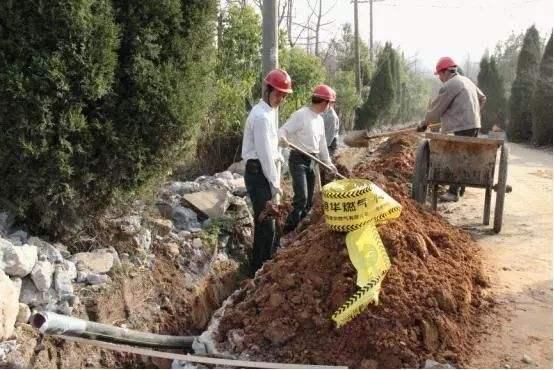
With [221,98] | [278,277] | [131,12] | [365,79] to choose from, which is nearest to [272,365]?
[278,277]

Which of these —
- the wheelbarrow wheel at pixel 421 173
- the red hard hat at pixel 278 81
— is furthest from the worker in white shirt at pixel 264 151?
the wheelbarrow wheel at pixel 421 173

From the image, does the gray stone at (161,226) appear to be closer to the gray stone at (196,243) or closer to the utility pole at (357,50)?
the gray stone at (196,243)

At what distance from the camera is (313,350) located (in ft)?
13.2

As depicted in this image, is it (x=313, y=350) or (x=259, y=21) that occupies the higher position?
(x=259, y=21)

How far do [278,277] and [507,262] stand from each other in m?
2.65

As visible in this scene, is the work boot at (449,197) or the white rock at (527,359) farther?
the work boot at (449,197)

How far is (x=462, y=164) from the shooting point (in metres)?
6.63

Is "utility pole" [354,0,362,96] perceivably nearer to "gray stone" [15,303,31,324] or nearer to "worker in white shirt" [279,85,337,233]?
"worker in white shirt" [279,85,337,233]

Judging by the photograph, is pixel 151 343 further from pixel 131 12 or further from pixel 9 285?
pixel 131 12

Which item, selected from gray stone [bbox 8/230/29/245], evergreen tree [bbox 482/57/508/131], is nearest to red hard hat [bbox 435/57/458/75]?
gray stone [bbox 8/230/29/245]

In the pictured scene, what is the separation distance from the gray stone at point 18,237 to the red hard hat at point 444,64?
5661 millimetres

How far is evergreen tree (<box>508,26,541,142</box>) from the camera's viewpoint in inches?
894

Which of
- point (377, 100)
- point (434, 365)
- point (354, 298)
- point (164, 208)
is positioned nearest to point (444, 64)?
point (164, 208)

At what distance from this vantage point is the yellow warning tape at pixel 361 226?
4.13 meters
